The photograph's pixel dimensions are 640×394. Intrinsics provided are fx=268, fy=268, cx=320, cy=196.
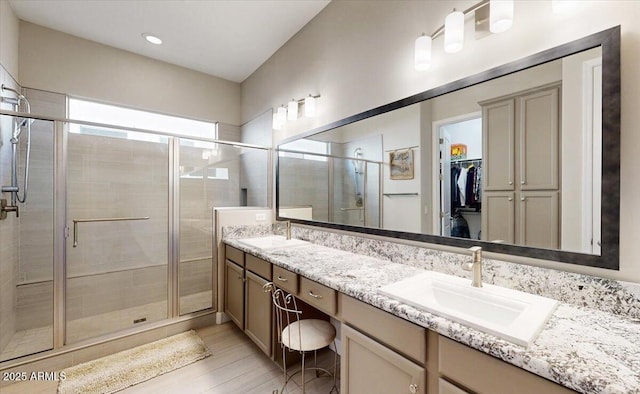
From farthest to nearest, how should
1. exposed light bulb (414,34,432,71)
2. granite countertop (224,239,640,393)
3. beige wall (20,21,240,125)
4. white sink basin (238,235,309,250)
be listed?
beige wall (20,21,240,125), white sink basin (238,235,309,250), exposed light bulb (414,34,432,71), granite countertop (224,239,640,393)

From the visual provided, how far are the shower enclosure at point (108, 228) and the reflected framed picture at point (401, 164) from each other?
1719 millimetres

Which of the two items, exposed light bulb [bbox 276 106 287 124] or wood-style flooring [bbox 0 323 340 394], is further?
exposed light bulb [bbox 276 106 287 124]

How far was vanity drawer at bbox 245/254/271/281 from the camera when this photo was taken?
1.94 meters

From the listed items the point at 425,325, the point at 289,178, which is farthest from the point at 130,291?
the point at 425,325

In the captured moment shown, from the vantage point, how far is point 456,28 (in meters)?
1.35

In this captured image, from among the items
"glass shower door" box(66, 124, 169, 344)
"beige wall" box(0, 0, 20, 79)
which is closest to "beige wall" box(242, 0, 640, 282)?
"glass shower door" box(66, 124, 169, 344)

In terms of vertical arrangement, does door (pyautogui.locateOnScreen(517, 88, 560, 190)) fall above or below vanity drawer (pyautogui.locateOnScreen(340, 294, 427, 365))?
above

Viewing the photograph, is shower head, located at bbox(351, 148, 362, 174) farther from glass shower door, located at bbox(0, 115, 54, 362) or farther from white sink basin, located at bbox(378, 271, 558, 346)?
glass shower door, located at bbox(0, 115, 54, 362)

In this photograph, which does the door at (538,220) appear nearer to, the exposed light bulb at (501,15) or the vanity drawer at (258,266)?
the exposed light bulb at (501,15)

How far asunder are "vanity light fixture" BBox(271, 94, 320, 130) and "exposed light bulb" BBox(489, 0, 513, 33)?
1.46 meters

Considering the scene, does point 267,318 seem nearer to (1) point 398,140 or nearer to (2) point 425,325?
(2) point 425,325

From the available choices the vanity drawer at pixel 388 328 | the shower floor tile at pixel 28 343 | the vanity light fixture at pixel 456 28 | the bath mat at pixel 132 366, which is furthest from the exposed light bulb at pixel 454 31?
the shower floor tile at pixel 28 343

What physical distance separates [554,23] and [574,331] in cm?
119

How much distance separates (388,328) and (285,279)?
0.82 m
